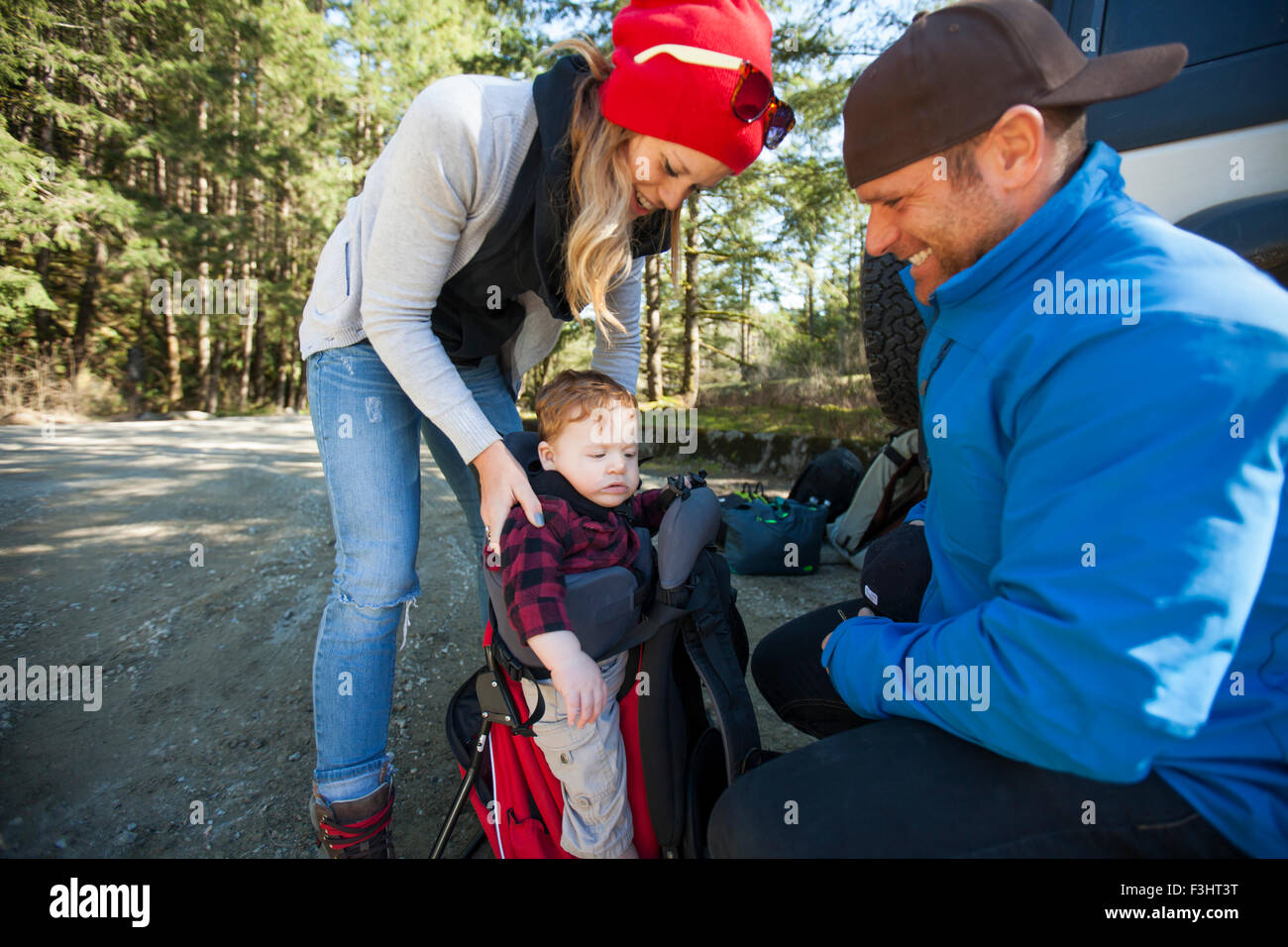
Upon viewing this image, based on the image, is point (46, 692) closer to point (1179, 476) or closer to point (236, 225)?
point (1179, 476)

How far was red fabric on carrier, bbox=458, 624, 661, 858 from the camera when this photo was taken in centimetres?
154

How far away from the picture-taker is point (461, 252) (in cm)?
155

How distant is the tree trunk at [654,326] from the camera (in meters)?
10.5

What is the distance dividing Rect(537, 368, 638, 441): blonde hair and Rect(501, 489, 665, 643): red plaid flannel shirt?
9.0 inches

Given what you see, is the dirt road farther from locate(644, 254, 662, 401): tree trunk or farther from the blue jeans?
locate(644, 254, 662, 401): tree trunk

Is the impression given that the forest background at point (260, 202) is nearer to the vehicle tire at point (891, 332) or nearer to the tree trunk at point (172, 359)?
the tree trunk at point (172, 359)

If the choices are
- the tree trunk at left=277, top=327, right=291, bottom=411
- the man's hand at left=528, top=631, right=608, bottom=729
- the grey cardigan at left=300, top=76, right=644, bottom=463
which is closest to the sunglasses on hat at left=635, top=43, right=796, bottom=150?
the grey cardigan at left=300, top=76, right=644, bottom=463

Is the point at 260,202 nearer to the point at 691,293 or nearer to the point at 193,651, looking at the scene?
the point at 691,293

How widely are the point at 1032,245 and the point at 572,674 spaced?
3.65 ft

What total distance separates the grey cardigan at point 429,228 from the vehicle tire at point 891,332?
7.14 ft

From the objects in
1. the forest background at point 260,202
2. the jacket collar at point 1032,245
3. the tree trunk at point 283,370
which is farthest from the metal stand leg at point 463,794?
the tree trunk at point 283,370

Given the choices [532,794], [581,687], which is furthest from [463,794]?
[581,687]

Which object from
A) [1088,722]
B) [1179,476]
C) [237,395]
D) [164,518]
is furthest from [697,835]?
[237,395]

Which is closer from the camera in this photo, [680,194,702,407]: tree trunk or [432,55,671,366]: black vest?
[432,55,671,366]: black vest
